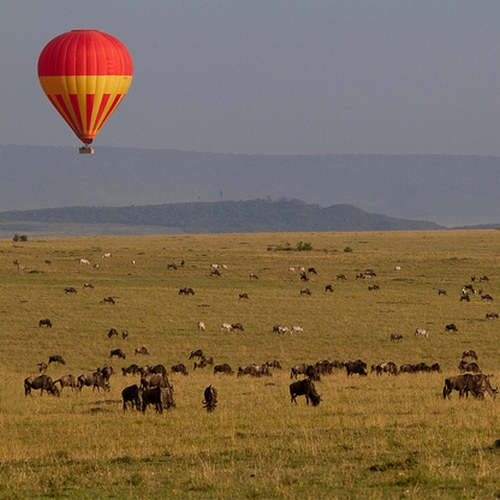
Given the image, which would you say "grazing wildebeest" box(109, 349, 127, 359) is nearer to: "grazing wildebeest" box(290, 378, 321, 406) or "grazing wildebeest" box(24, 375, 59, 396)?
"grazing wildebeest" box(24, 375, 59, 396)

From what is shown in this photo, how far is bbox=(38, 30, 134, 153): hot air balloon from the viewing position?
4062 cm

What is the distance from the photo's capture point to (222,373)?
28672 millimetres

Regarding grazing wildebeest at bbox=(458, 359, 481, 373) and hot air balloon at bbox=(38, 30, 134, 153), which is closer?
grazing wildebeest at bbox=(458, 359, 481, 373)

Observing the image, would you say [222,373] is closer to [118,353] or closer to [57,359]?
[118,353]

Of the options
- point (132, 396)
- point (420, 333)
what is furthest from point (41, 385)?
point (420, 333)

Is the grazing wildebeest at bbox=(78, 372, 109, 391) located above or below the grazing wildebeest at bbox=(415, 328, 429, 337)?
below

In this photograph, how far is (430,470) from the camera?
12.8 meters

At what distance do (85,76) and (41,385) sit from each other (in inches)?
748

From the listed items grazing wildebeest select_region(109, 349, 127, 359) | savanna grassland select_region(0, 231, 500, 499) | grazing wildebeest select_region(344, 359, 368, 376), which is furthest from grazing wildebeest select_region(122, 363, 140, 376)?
grazing wildebeest select_region(344, 359, 368, 376)

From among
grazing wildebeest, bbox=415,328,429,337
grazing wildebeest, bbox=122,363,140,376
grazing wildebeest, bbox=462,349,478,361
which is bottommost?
grazing wildebeest, bbox=122,363,140,376

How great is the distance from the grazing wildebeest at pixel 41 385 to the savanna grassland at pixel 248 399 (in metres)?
0.56

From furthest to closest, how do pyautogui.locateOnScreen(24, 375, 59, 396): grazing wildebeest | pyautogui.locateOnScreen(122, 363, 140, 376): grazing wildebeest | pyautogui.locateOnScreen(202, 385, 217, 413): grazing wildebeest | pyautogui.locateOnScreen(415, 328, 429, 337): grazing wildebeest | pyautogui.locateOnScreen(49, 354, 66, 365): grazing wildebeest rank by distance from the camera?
1. pyautogui.locateOnScreen(415, 328, 429, 337): grazing wildebeest
2. pyautogui.locateOnScreen(49, 354, 66, 365): grazing wildebeest
3. pyautogui.locateOnScreen(122, 363, 140, 376): grazing wildebeest
4. pyautogui.locateOnScreen(24, 375, 59, 396): grazing wildebeest
5. pyautogui.locateOnScreen(202, 385, 217, 413): grazing wildebeest

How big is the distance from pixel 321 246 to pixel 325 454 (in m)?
85.0

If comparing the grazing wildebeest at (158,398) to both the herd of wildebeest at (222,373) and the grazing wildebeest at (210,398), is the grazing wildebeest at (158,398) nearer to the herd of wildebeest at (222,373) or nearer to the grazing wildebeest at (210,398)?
the herd of wildebeest at (222,373)
